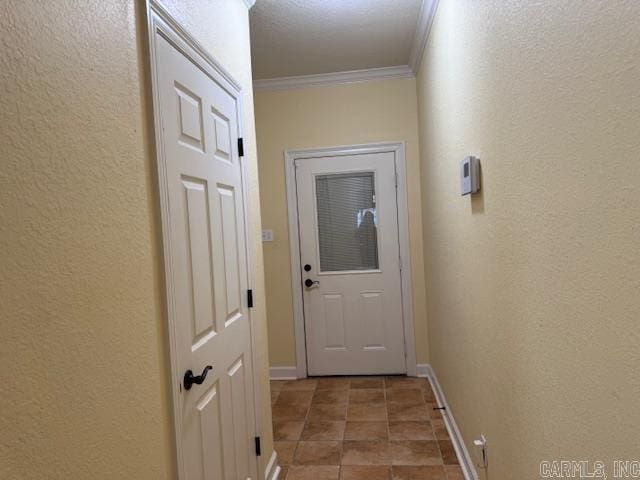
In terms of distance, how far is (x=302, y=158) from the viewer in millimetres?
3957

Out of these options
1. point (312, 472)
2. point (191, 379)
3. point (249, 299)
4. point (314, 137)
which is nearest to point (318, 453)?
point (312, 472)

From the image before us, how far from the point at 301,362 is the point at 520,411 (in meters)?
2.76

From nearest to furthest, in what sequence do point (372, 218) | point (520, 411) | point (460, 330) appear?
point (520, 411) < point (460, 330) < point (372, 218)

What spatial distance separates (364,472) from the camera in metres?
2.42

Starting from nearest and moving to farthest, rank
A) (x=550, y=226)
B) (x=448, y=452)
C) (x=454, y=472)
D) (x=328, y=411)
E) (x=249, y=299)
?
1. (x=550, y=226)
2. (x=249, y=299)
3. (x=454, y=472)
4. (x=448, y=452)
5. (x=328, y=411)

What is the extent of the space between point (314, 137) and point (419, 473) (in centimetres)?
273

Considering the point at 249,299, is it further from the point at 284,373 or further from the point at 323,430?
the point at 284,373

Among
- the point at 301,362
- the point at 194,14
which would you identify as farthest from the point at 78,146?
the point at 301,362

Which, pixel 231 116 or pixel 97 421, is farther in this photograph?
pixel 231 116

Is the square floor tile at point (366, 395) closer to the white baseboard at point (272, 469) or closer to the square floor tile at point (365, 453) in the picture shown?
the square floor tile at point (365, 453)

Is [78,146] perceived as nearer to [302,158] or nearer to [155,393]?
[155,393]

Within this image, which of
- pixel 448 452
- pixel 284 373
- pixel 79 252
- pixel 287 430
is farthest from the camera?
pixel 284 373

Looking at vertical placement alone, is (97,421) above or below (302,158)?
below

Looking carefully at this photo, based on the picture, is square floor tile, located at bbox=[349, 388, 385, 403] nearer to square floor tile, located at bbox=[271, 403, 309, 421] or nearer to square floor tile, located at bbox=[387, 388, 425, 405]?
square floor tile, located at bbox=[387, 388, 425, 405]
